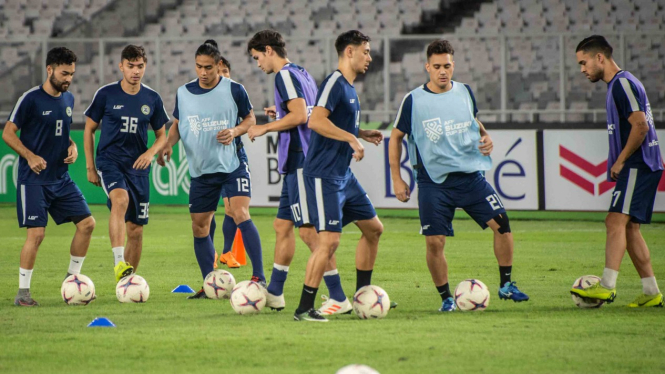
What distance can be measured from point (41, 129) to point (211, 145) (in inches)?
59.1

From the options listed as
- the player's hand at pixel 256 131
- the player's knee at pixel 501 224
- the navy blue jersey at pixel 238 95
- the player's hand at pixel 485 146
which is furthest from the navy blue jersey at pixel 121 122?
the player's knee at pixel 501 224

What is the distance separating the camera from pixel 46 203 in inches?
340

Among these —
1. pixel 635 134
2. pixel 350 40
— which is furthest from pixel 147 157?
pixel 635 134

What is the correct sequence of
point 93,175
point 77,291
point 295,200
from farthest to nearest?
point 93,175
point 77,291
point 295,200

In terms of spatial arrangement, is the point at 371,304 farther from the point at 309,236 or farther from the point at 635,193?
the point at 635,193

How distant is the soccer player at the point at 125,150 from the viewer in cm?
900

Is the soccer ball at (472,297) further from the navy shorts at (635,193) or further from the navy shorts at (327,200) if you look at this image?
the navy shorts at (635,193)

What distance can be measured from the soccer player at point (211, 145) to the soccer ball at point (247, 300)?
3.41 ft

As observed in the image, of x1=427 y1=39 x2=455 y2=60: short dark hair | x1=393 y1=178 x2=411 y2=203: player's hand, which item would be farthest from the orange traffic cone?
x1=427 y1=39 x2=455 y2=60: short dark hair

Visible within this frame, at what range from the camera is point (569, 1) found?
21234 millimetres

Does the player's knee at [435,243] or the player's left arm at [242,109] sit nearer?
the player's knee at [435,243]

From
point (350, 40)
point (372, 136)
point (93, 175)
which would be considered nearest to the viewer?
point (350, 40)

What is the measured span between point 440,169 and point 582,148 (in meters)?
8.19

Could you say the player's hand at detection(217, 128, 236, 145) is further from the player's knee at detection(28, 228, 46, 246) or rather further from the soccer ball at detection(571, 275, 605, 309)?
the soccer ball at detection(571, 275, 605, 309)
